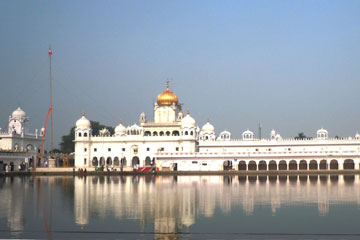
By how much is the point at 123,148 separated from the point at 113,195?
105 ft

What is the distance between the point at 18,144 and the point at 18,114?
14.6 feet

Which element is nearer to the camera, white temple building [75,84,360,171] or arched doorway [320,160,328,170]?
white temple building [75,84,360,171]

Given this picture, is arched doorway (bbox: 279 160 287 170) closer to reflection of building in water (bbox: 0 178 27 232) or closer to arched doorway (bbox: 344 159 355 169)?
arched doorway (bbox: 344 159 355 169)

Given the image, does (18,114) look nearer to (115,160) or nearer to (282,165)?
(115,160)

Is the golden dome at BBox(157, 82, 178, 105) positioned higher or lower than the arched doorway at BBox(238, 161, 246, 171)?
higher

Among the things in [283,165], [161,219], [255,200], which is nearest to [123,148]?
[283,165]

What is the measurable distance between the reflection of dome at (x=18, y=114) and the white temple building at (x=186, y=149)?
317 inches

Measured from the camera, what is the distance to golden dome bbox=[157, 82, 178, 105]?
5841 centimetres

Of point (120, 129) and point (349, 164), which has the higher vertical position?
point (120, 129)

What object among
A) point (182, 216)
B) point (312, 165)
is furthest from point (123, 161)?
point (182, 216)

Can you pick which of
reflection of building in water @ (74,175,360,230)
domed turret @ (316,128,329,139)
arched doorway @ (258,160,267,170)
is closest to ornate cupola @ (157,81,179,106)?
arched doorway @ (258,160,267,170)

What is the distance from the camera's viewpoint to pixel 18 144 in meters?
56.2

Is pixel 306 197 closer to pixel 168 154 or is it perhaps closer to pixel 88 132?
pixel 168 154

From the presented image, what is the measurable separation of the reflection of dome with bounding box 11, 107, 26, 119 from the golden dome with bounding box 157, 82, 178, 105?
15.0 m
